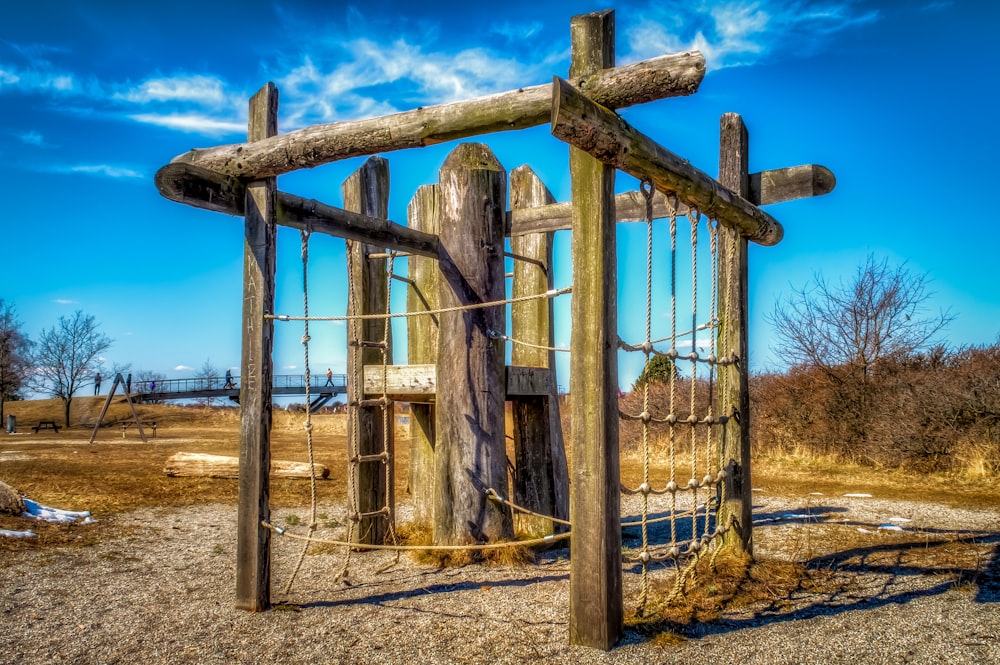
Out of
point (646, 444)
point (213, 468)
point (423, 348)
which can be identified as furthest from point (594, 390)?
point (213, 468)

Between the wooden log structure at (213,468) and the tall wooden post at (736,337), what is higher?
the tall wooden post at (736,337)

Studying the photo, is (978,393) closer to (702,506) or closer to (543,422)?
(702,506)

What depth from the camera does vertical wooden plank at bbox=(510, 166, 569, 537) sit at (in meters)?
7.17

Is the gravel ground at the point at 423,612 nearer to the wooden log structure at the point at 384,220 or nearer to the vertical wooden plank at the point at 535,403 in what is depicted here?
the vertical wooden plank at the point at 535,403

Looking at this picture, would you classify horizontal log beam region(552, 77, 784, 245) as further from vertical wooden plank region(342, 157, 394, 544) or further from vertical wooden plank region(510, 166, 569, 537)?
vertical wooden plank region(342, 157, 394, 544)

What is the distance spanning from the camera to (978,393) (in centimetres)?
1143

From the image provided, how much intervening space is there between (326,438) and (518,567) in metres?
17.5

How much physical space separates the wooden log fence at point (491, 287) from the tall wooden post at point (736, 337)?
0.06 feet

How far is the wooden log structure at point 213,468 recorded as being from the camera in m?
11.6

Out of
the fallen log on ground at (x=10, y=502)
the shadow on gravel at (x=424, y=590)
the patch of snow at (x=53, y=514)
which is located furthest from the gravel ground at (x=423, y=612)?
the fallen log on ground at (x=10, y=502)

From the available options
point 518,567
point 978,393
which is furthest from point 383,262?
point 978,393

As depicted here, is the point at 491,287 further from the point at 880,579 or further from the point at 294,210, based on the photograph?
the point at 880,579

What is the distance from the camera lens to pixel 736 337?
6273 millimetres

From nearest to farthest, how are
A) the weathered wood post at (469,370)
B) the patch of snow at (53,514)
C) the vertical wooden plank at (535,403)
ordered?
the weathered wood post at (469,370) → the vertical wooden plank at (535,403) → the patch of snow at (53,514)
